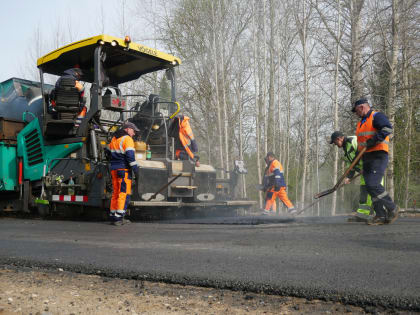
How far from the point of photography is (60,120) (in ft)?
22.4

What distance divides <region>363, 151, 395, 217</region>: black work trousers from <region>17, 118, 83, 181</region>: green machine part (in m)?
4.45

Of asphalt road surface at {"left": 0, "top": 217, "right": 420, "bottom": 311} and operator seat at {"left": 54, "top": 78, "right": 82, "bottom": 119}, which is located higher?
operator seat at {"left": 54, "top": 78, "right": 82, "bottom": 119}

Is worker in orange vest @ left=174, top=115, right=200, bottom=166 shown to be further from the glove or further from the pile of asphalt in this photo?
the pile of asphalt

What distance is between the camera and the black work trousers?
17.4 feet

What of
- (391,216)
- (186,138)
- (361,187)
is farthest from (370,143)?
(186,138)

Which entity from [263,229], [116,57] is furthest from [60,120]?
[263,229]

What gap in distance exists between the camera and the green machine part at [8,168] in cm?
770

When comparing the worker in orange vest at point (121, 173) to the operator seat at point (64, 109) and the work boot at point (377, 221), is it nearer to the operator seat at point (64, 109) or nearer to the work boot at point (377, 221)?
the operator seat at point (64, 109)

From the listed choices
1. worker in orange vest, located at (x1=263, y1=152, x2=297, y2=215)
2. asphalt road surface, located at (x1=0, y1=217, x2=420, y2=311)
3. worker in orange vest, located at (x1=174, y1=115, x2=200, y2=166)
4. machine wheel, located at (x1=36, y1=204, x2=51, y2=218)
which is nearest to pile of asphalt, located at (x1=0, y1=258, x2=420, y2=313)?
asphalt road surface, located at (x1=0, y1=217, x2=420, y2=311)

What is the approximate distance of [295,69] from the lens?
15750 mm

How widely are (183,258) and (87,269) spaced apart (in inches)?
29.8

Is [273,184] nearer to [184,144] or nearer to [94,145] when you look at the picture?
[184,144]

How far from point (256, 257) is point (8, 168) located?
6.04m

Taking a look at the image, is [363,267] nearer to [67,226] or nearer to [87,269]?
[87,269]
